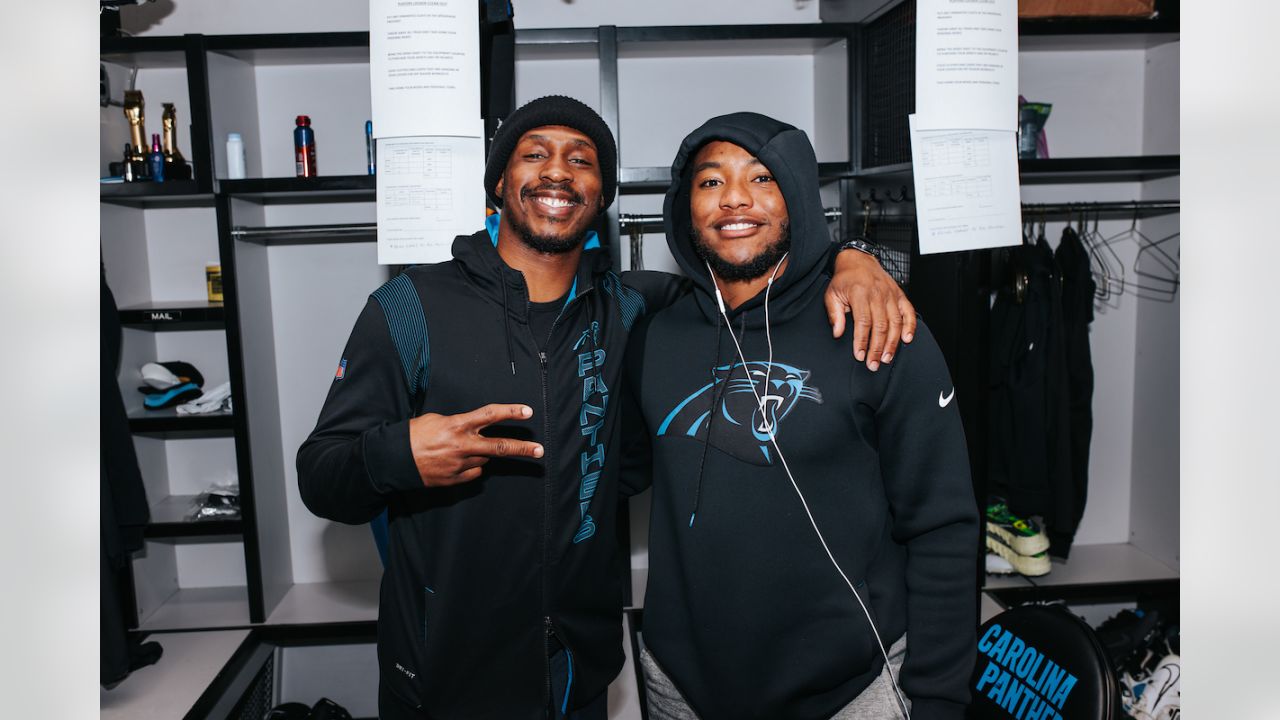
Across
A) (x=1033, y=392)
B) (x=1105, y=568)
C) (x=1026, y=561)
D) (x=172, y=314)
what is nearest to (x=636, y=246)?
(x=1033, y=392)

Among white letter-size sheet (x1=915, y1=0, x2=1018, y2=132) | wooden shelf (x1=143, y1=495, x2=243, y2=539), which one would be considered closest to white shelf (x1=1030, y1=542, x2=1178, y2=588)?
white letter-size sheet (x1=915, y1=0, x2=1018, y2=132)

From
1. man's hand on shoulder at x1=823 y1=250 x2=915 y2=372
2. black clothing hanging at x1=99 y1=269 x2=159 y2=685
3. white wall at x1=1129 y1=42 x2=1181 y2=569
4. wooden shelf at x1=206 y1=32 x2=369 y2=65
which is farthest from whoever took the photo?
white wall at x1=1129 y1=42 x2=1181 y2=569

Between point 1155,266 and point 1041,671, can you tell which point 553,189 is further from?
point 1155,266

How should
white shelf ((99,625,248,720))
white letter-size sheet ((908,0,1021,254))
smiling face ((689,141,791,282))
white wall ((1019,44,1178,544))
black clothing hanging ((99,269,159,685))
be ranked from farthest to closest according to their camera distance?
white wall ((1019,44,1178,544))
white shelf ((99,625,248,720))
black clothing hanging ((99,269,159,685))
white letter-size sheet ((908,0,1021,254))
smiling face ((689,141,791,282))

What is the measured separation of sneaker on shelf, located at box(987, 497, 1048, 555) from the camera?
292cm

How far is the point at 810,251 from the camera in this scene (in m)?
1.44

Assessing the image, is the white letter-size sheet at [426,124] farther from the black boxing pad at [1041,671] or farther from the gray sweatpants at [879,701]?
the black boxing pad at [1041,671]

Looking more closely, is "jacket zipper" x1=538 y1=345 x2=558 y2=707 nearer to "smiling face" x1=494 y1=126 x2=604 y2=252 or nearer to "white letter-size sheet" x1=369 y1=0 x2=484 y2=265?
"smiling face" x1=494 y1=126 x2=604 y2=252

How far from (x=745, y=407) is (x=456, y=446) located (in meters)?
0.51

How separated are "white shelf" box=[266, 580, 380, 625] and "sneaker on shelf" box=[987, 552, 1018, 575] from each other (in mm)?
2259

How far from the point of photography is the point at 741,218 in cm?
144
